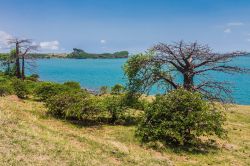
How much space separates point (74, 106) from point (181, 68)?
9.95m

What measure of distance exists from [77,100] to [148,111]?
5.84 meters

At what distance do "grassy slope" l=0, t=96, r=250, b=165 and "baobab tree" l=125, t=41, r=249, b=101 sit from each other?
622cm

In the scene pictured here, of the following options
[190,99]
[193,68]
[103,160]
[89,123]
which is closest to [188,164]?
[103,160]

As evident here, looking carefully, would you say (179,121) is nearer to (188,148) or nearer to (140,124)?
(188,148)

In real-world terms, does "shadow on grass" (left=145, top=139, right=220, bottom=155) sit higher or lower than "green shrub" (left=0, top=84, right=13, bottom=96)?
lower

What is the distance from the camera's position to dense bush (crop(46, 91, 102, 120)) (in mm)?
24864

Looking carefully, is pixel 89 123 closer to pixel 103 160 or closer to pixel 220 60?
pixel 103 160

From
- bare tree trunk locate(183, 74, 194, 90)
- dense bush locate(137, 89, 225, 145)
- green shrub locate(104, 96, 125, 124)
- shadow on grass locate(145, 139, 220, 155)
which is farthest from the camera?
bare tree trunk locate(183, 74, 194, 90)

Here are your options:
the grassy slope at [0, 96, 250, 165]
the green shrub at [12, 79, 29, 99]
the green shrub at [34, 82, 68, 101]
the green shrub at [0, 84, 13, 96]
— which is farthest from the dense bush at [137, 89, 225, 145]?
the green shrub at [12, 79, 29, 99]

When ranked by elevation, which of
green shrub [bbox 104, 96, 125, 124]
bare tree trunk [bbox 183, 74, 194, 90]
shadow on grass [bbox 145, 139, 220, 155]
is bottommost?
shadow on grass [bbox 145, 139, 220, 155]

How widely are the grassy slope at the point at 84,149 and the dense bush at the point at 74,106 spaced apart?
126 cm

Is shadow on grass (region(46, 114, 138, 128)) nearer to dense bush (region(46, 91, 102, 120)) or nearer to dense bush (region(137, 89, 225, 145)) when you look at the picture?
dense bush (region(46, 91, 102, 120))

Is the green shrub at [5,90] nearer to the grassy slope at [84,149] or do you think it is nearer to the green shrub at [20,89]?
the green shrub at [20,89]

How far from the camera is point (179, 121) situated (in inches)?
823
